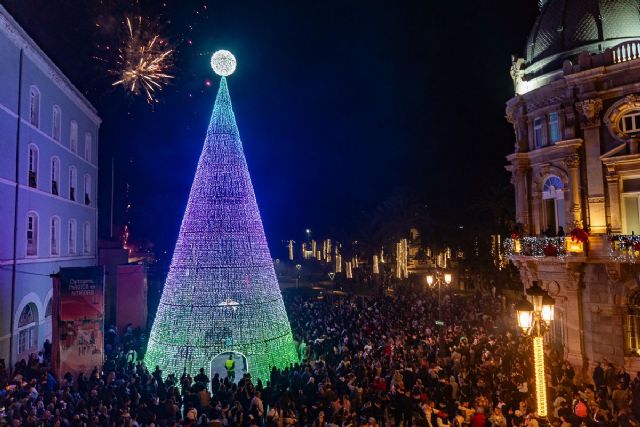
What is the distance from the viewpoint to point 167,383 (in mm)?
15180

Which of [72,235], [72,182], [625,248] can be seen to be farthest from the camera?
[72,182]

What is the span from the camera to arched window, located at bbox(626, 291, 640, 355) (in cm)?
1859

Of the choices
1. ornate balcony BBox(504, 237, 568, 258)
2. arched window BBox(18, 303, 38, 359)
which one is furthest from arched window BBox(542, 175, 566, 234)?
arched window BBox(18, 303, 38, 359)

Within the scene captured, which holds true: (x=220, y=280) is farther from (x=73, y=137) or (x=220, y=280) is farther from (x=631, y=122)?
(x=631, y=122)

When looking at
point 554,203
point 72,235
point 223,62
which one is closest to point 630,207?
point 554,203

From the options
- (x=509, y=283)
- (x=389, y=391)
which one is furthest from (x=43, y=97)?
(x=509, y=283)

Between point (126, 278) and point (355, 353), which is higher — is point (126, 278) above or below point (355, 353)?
above

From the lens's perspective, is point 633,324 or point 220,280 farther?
point 633,324

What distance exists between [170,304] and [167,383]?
9.82ft

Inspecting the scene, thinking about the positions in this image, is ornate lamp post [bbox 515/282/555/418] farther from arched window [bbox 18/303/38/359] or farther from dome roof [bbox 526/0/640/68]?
arched window [bbox 18/303/38/359]

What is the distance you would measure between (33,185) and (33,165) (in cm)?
98

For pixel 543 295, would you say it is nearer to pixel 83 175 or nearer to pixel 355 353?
pixel 355 353

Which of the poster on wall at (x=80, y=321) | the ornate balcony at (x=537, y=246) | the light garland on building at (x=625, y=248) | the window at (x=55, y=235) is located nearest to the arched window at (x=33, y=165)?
the window at (x=55, y=235)

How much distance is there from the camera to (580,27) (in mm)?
21750
